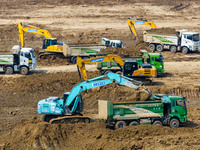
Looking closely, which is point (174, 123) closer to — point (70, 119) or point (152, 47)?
point (70, 119)

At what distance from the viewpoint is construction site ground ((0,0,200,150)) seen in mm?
19625

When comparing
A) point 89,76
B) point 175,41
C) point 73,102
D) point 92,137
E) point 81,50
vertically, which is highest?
point 175,41

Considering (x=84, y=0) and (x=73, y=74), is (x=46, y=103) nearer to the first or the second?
(x=73, y=74)

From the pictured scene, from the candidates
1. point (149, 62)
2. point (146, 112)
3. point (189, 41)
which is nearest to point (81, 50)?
point (149, 62)

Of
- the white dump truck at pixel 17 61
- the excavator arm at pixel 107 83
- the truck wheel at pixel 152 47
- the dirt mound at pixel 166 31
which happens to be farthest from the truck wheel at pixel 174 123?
the dirt mound at pixel 166 31

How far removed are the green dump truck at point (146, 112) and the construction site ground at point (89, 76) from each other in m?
0.70

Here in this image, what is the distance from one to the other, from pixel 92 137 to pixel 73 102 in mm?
3223

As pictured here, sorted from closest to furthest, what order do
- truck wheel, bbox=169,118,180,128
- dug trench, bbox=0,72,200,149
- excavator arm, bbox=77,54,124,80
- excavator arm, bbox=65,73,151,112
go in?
dug trench, bbox=0,72,200,149, excavator arm, bbox=65,73,151,112, truck wheel, bbox=169,118,180,128, excavator arm, bbox=77,54,124,80

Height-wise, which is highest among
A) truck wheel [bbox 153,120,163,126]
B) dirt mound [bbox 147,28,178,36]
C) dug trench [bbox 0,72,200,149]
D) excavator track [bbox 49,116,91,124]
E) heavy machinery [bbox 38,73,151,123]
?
dirt mound [bbox 147,28,178,36]

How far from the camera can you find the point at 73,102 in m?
22.4

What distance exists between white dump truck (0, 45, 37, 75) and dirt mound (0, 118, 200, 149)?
13.4m

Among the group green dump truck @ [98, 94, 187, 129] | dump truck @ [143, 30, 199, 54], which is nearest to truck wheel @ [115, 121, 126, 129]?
green dump truck @ [98, 94, 187, 129]

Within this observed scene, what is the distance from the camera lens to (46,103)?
73.7 ft

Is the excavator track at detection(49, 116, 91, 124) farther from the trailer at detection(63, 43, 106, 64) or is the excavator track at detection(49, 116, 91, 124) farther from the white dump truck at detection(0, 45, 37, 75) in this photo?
the trailer at detection(63, 43, 106, 64)
